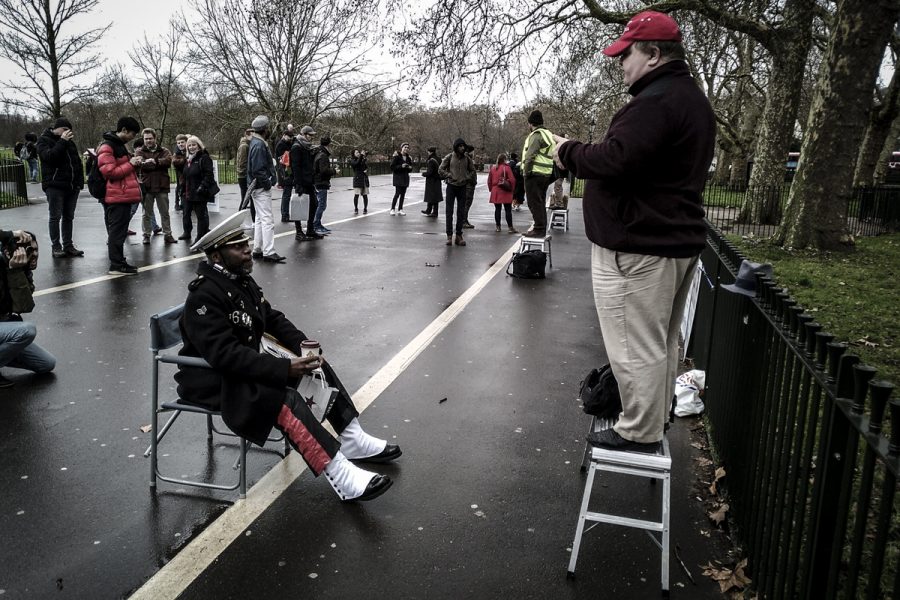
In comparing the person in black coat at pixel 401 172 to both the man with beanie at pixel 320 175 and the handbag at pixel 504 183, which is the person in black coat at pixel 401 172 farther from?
the man with beanie at pixel 320 175

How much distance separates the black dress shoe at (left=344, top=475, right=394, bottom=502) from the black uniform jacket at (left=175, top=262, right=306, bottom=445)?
572mm

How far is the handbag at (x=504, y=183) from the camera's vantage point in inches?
630

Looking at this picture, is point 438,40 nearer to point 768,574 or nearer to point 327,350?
point 327,350

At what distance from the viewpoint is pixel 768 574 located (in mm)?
2990

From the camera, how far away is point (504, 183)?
16.1 metres

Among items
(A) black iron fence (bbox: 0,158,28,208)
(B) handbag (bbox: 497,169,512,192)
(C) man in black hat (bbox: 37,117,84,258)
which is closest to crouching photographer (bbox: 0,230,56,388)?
(C) man in black hat (bbox: 37,117,84,258)

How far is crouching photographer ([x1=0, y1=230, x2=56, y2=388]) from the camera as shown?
5426mm

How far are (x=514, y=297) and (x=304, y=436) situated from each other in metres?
5.97

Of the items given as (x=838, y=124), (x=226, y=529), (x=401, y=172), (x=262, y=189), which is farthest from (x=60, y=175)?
(x=838, y=124)

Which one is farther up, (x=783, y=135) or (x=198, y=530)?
(x=783, y=135)

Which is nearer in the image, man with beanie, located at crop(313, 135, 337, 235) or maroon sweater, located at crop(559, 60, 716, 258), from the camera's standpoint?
maroon sweater, located at crop(559, 60, 716, 258)

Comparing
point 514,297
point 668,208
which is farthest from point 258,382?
point 514,297

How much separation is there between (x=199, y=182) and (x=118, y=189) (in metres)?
2.29

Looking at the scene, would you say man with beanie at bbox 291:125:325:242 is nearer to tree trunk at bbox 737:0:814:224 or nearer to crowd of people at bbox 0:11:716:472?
crowd of people at bbox 0:11:716:472
